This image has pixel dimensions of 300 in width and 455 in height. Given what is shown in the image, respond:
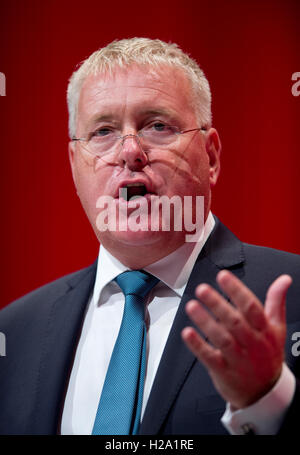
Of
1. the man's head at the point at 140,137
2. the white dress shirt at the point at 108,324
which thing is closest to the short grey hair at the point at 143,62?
the man's head at the point at 140,137

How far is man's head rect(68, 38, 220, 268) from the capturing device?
1.35 meters

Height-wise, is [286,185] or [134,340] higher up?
[286,185]

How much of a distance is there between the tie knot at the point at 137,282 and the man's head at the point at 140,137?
4 centimetres

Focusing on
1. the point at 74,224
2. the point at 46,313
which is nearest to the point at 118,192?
the point at 46,313

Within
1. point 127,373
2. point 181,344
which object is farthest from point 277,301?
point 127,373

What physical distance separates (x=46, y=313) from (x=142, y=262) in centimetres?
33

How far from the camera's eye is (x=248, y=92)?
194cm

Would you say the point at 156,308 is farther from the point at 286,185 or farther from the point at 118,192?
the point at 286,185

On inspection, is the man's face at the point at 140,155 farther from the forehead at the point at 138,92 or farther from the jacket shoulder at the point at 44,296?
the jacket shoulder at the point at 44,296

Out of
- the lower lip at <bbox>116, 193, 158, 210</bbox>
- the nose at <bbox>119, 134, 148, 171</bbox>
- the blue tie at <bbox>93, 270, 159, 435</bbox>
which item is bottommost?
the blue tie at <bbox>93, 270, 159, 435</bbox>

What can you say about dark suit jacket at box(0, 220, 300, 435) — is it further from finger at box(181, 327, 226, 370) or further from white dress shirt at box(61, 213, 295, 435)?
finger at box(181, 327, 226, 370)

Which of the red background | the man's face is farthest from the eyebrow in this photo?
the red background

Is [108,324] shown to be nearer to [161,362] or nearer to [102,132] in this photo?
[161,362]

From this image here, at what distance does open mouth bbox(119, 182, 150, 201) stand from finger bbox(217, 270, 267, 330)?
0.50m
